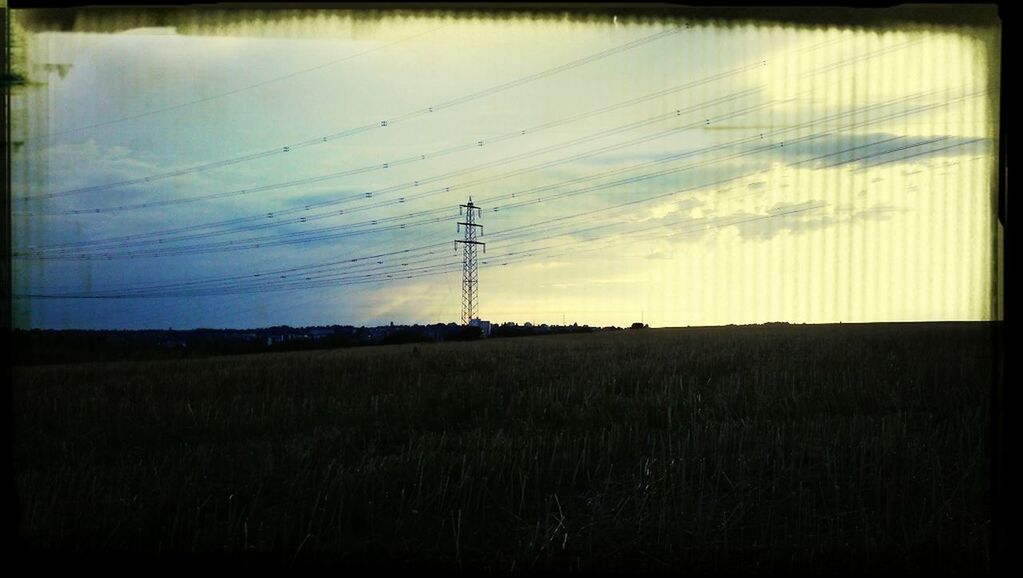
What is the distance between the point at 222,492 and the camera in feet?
10.4

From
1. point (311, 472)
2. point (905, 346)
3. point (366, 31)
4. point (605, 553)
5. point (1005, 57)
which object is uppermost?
point (366, 31)

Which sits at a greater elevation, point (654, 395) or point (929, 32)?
point (929, 32)

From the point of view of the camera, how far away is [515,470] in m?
3.34

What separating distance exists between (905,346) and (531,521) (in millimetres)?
4527

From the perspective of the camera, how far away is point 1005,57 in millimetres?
2414

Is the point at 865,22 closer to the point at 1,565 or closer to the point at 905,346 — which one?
the point at 905,346

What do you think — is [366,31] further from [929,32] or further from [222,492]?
[929,32]

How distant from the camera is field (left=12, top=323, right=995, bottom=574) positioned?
9.07 feet

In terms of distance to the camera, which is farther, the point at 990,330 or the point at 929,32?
the point at 929,32

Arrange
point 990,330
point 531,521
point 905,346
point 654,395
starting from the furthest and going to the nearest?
point 905,346, point 654,395, point 531,521, point 990,330

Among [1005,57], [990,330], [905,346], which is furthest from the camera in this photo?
[905,346]

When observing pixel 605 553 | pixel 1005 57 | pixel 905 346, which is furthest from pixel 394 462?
pixel 905 346

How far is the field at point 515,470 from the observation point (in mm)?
2766

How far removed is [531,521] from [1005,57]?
2.65m
